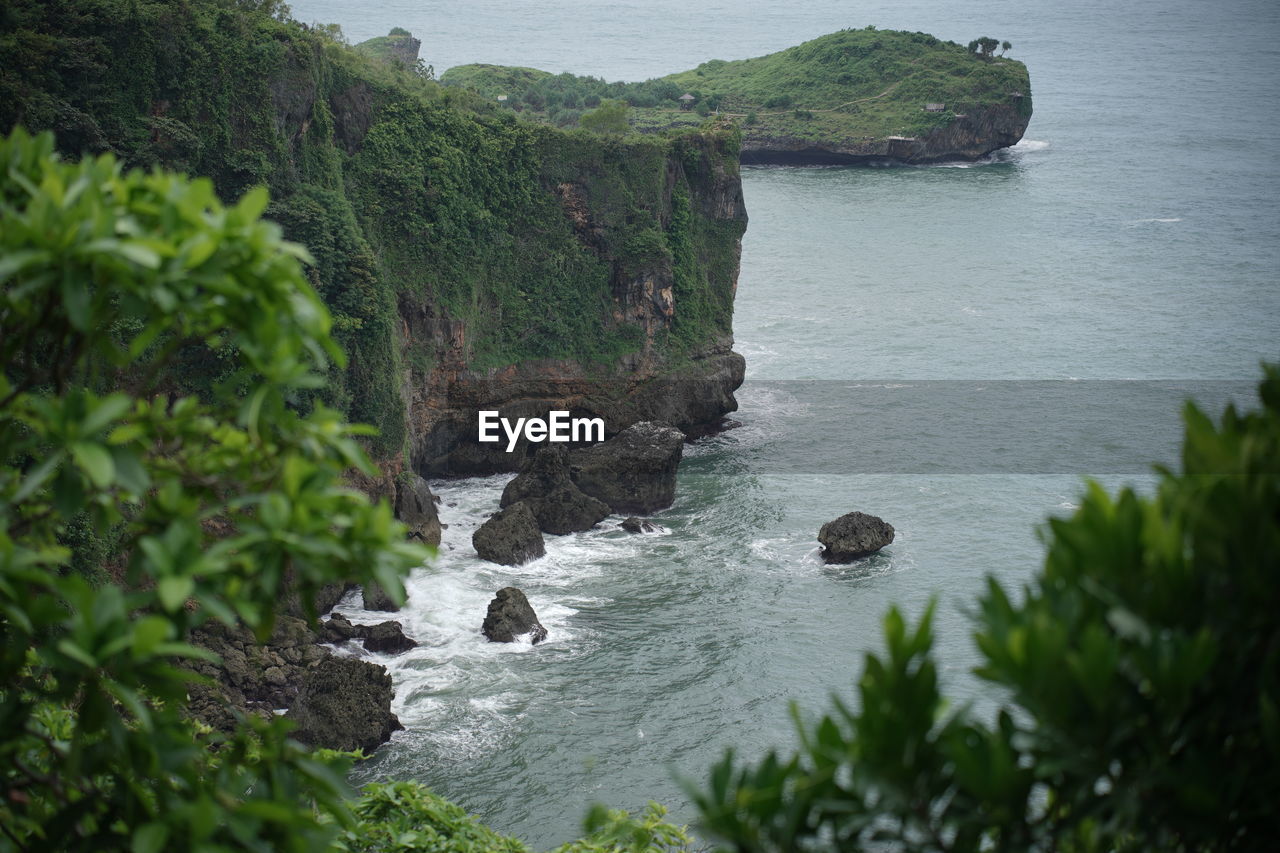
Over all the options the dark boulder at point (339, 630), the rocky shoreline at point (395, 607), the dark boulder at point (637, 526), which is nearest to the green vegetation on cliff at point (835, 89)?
the rocky shoreline at point (395, 607)

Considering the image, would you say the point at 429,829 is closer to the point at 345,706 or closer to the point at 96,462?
the point at 96,462

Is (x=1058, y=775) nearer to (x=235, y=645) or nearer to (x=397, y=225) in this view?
(x=235, y=645)

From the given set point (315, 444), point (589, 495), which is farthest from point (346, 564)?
point (589, 495)

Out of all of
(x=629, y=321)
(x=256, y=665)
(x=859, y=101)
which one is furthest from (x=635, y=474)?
(x=859, y=101)

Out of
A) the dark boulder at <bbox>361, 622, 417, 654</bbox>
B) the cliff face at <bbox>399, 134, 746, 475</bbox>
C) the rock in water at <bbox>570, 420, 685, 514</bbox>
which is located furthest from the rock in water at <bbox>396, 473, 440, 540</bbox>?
the rock in water at <bbox>570, 420, 685, 514</bbox>

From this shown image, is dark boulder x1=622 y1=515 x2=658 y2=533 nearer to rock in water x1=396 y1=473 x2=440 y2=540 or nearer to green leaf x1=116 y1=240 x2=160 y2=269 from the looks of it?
rock in water x1=396 y1=473 x2=440 y2=540
